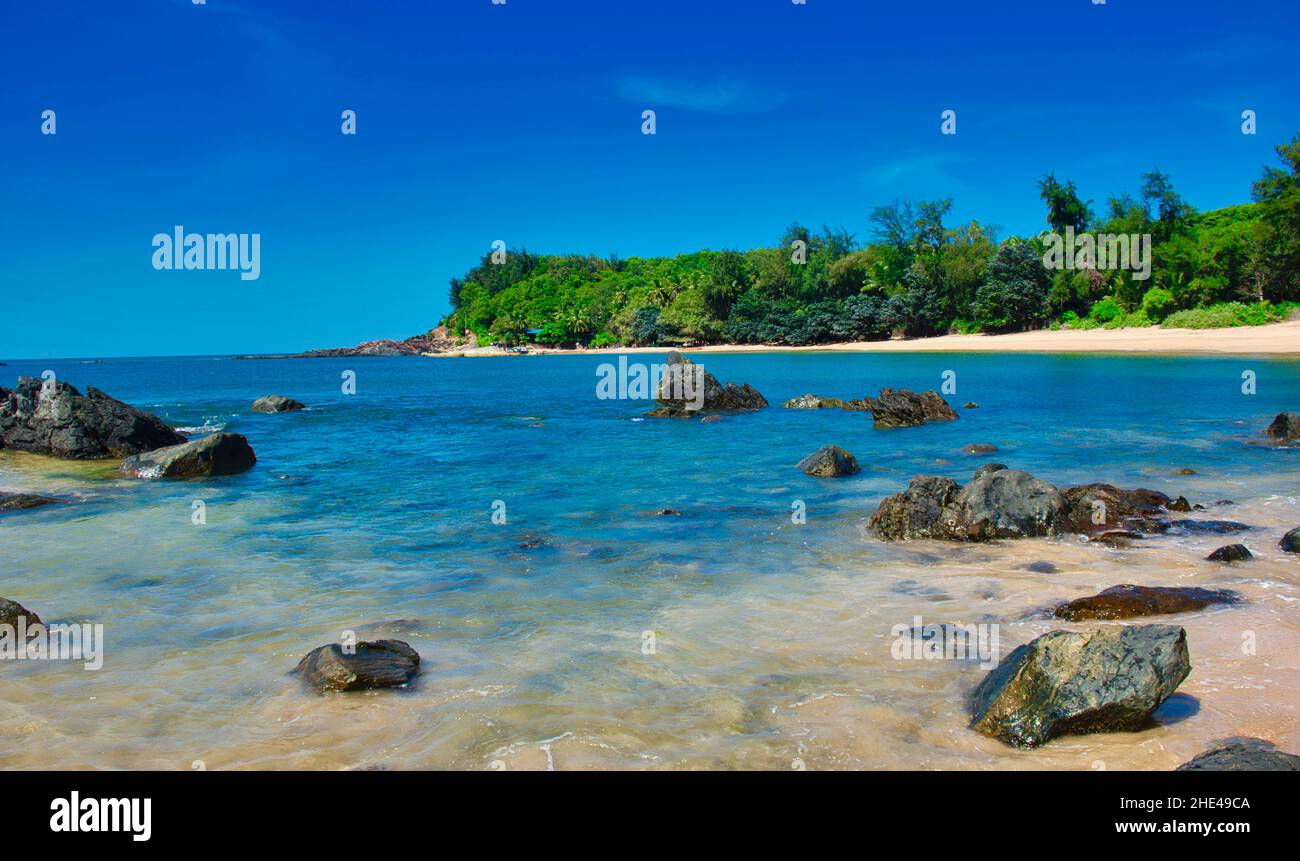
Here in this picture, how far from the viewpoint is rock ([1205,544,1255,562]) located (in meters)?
10.3

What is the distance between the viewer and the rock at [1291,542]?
10703 mm

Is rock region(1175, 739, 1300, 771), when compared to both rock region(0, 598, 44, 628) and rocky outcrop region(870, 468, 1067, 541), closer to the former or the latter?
rocky outcrop region(870, 468, 1067, 541)

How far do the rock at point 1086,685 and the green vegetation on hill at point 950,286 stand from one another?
129 ft

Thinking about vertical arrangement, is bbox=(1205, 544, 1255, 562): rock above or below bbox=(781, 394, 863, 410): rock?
below

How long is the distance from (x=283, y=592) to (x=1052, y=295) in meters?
86.9

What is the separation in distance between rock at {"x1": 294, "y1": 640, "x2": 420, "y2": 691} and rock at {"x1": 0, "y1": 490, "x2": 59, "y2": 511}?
1217cm

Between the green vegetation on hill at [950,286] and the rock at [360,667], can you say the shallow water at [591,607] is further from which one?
the green vegetation on hill at [950,286]

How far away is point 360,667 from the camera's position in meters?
7.11

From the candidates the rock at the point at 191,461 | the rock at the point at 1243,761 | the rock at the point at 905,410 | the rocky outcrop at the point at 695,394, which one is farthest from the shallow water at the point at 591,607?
the rocky outcrop at the point at 695,394

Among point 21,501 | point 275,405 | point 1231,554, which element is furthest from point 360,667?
point 275,405

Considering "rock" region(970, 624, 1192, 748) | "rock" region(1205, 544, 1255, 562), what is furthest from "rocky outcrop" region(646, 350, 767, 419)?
"rock" region(970, 624, 1192, 748)
